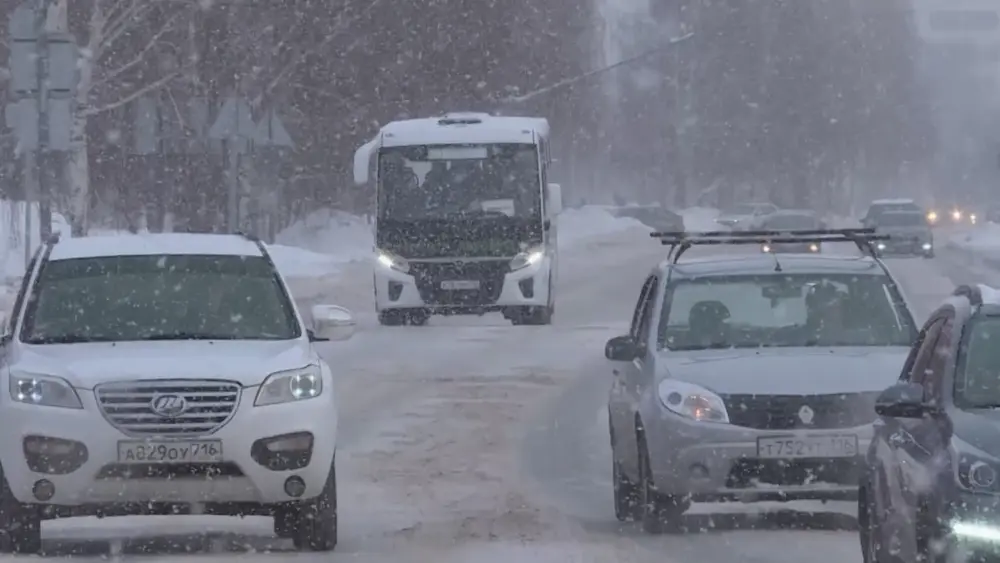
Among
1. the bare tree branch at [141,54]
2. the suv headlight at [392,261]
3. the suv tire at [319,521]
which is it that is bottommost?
the suv headlight at [392,261]

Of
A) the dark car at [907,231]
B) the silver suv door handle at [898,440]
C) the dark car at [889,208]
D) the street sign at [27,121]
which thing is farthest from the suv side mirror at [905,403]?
the dark car at [889,208]

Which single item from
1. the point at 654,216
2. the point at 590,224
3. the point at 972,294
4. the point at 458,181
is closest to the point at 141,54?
the point at 458,181

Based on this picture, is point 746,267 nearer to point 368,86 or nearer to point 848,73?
point 368,86

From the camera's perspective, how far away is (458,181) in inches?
1069

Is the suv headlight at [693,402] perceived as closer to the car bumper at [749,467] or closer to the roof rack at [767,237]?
the car bumper at [749,467]

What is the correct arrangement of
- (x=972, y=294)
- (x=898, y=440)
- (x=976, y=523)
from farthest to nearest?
(x=972, y=294) → (x=898, y=440) → (x=976, y=523)

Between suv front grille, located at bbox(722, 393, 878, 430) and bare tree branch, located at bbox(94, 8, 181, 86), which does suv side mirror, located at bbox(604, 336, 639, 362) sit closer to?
suv front grille, located at bbox(722, 393, 878, 430)

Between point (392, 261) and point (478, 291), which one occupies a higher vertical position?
point (392, 261)

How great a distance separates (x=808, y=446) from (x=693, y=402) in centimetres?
60

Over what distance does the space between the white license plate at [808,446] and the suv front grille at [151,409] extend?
258 cm

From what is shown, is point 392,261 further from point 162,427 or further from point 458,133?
point 162,427

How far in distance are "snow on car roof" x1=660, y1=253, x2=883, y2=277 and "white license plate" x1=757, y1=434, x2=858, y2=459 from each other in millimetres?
1622

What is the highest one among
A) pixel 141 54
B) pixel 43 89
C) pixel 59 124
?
pixel 141 54

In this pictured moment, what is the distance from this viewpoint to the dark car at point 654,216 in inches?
3024
